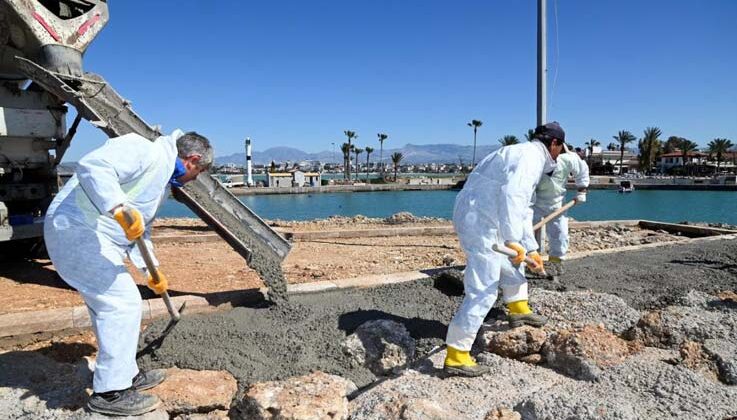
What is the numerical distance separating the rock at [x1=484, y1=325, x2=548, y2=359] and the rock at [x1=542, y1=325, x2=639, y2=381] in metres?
0.07

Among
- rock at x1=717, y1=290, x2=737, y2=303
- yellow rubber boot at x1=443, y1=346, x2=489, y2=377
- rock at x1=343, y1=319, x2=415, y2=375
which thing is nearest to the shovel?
rock at x1=343, y1=319, x2=415, y2=375

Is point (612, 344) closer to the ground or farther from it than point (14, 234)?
closer to the ground

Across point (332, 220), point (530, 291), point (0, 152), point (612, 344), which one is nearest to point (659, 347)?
point (612, 344)

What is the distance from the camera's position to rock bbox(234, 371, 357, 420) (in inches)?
102

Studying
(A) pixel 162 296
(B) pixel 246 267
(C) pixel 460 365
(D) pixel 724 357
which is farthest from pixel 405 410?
(B) pixel 246 267

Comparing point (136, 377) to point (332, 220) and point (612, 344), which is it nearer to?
point (612, 344)

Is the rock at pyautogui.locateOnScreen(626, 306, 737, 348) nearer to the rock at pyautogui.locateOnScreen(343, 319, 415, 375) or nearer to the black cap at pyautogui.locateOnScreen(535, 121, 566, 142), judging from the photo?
the black cap at pyautogui.locateOnScreen(535, 121, 566, 142)

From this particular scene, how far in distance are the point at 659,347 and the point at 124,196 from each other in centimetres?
358

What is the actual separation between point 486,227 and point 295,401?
1.64 meters

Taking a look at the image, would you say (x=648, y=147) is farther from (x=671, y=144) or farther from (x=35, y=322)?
(x=35, y=322)

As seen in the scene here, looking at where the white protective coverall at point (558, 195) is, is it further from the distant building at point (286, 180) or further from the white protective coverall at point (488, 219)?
the distant building at point (286, 180)

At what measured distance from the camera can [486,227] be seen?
10.7ft

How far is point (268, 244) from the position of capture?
5.14m

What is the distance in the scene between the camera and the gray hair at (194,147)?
9.43 ft
